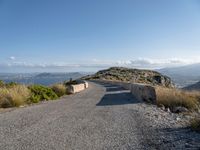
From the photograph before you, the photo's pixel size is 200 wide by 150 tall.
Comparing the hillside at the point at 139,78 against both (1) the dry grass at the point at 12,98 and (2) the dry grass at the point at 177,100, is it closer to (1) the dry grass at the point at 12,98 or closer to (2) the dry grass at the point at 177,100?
(2) the dry grass at the point at 177,100

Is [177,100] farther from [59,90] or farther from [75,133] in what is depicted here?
[59,90]

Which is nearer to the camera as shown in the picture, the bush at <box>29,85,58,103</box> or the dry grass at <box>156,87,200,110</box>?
the dry grass at <box>156,87,200,110</box>

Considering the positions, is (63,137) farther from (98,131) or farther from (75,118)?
(75,118)

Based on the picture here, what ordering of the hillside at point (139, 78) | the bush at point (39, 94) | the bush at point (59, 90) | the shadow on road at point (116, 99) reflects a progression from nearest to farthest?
the shadow on road at point (116, 99), the bush at point (39, 94), the bush at point (59, 90), the hillside at point (139, 78)

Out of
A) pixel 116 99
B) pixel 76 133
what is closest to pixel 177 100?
pixel 116 99

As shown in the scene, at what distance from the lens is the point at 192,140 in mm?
8133

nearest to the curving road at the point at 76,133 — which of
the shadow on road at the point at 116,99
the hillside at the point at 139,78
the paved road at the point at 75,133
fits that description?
the paved road at the point at 75,133

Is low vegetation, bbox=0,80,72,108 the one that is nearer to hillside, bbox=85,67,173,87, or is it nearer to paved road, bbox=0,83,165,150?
paved road, bbox=0,83,165,150

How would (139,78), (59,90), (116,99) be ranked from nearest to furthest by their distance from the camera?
(116,99)
(59,90)
(139,78)

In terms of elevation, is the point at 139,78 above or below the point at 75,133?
below

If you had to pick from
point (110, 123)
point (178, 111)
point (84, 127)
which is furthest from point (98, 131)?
point (178, 111)

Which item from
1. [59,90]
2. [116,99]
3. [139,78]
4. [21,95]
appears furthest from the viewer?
[139,78]

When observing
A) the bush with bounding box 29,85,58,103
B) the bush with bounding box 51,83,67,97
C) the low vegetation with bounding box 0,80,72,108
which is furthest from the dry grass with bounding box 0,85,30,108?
the bush with bounding box 51,83,67,97

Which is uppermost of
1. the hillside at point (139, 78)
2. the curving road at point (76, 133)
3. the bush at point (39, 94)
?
the curving road at point (76, 133)
